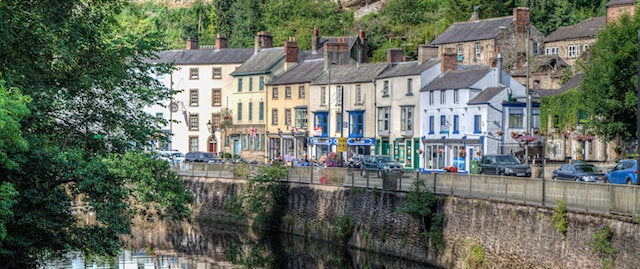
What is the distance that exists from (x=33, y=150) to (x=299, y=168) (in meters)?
31.0

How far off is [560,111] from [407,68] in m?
13.2

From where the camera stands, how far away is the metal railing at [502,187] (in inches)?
1275

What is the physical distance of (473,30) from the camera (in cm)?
10712

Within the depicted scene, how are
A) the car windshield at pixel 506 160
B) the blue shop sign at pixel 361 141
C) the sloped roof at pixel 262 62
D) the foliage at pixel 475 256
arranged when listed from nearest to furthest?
1. the foliage at pixel 475 256
2. the car windshield at pixel 506 160
3. the blue shop sign at pixel 361 141
4. the sloped roof at pixel 262 62

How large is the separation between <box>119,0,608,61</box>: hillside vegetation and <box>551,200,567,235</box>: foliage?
76.1 metres

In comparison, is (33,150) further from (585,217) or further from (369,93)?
(369,93)

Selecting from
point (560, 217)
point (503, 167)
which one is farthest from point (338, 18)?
point (560, 217)

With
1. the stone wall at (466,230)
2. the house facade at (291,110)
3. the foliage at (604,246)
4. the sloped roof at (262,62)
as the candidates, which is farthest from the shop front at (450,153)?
the foliage at (604,246)

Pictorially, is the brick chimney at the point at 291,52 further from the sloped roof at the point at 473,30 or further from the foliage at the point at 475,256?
the foliage at the point at 475,256

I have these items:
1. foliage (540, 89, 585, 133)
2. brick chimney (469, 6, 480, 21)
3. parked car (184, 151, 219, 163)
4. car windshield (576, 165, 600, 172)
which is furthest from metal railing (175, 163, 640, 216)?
brick chimney (469, 6, 480, 21)

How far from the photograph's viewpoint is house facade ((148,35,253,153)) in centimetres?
10744

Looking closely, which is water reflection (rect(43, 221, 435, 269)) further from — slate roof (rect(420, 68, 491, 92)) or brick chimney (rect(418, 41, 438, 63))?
brick chimney (rect(418, 41, 438, 63))

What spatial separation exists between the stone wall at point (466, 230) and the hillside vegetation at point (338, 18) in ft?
186

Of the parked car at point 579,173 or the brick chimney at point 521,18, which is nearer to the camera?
the parked car at point 579,173
